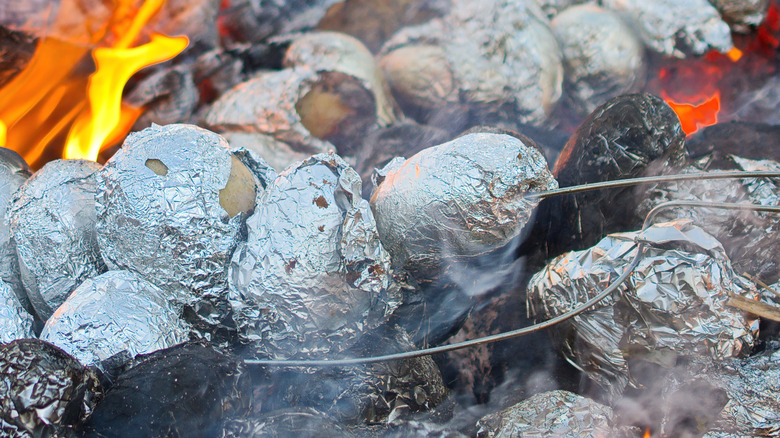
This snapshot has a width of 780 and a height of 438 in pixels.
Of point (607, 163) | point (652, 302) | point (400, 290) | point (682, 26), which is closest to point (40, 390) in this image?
point (400, 290)

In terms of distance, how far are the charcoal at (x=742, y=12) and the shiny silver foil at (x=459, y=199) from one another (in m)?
1.74

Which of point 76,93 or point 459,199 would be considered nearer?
point 459,199

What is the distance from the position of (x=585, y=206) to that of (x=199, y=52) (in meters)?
1.75

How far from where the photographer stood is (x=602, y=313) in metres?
1.20

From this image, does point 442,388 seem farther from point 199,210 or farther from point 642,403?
point 199,210

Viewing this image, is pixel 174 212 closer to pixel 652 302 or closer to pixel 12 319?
pixel 12 319

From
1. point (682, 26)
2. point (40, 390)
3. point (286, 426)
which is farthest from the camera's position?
point (682, 26)

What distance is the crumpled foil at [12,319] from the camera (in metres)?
1.21

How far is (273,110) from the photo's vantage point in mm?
1829

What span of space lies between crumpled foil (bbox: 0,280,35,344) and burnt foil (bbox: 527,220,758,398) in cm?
133

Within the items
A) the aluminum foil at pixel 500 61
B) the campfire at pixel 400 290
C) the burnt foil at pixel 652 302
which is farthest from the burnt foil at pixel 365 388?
the aluminum foil at pixel 500 61

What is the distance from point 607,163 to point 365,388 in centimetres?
91

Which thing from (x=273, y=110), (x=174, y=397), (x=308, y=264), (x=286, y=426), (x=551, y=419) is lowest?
(x=551, y=419)

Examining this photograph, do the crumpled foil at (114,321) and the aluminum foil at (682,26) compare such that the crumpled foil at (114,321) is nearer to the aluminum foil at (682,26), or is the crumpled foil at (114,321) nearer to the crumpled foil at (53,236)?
the crumpled foil at (53,236)
